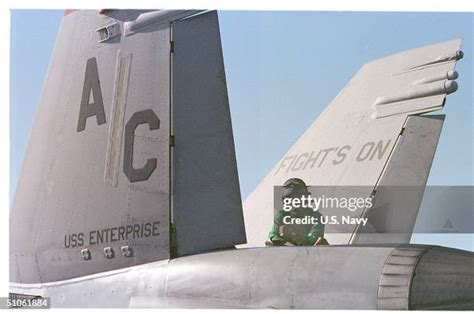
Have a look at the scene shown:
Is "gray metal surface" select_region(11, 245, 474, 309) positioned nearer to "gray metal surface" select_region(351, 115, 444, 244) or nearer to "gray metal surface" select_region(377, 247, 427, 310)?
"gray metal surface" select_region(377, 247, 427, 310)

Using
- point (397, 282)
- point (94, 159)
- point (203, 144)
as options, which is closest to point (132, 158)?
point (94, 159)

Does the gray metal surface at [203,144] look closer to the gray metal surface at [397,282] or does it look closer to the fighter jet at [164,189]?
the fighter jet at [164,189]

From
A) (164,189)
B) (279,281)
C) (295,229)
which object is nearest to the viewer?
(279,281)

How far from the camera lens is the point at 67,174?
3.70 metres

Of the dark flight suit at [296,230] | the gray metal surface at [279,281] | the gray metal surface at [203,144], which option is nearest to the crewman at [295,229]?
the dark flight suit at [296,230]

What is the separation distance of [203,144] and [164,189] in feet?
0.84

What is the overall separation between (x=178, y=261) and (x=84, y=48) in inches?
43.2

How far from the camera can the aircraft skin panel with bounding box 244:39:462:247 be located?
3588 mm

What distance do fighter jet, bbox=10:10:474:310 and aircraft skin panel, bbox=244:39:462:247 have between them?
0.6 inches

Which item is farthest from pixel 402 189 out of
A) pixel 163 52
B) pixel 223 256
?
pixel 163 52

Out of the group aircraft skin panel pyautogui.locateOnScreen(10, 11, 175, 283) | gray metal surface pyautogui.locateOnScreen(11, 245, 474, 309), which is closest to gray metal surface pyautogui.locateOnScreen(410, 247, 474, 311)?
gray metal surface pyautogui.locateOnScreen(11, 245, 474, 309)

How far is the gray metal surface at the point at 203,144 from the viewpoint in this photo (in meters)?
3.50

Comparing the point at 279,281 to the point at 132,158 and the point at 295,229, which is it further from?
the point at 132,158

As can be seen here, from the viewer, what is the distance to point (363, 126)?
14.2 feet
